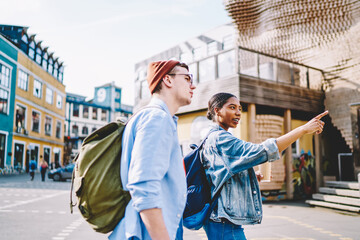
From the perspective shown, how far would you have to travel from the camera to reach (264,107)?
40.9 feet

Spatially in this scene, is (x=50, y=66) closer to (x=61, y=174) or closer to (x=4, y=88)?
(x=4, y=88)

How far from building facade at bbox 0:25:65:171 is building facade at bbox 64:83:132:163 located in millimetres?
11073

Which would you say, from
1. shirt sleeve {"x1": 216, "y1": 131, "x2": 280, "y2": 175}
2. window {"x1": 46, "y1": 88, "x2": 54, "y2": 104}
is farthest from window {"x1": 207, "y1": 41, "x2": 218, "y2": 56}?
window {"x1": 46, "y1": 88, "x2": 54, "y2": 104}

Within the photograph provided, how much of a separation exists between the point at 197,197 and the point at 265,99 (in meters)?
9.82

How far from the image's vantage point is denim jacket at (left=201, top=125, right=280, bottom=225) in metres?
2.42

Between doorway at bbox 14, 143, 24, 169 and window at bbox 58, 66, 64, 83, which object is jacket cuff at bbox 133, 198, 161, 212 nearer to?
doorway at bbox 14, 143, 24, 169

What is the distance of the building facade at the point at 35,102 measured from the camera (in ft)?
118

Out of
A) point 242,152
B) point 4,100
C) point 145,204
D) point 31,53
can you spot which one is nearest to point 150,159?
point 145,204

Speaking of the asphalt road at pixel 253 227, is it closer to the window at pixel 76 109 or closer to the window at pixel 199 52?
the window at pixel 199 52

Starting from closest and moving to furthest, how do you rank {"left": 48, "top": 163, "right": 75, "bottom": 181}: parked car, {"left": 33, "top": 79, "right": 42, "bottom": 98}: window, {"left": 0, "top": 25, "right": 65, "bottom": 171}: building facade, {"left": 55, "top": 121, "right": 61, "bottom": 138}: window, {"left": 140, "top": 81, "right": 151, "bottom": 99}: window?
{"left": 140, "top": 81, "right": 151, "bottom": 99}: window, {"left": 48, "top": 163, "right": 75, "bottom": 181}: parked car, {"left": 0, "top": 25, "right": 65, "bottom": 171}: building facade, {"left": 33, "top": 79, "right": 42, "bottom": 98}: window, {"left": 55, "top": 121, "right": 61, "bottom": 138}: window

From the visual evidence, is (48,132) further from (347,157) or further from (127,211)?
(127,211)

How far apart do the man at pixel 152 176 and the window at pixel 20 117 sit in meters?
37.8

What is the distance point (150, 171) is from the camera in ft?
5.25

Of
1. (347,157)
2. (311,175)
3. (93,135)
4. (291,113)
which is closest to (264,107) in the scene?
(291,113)
